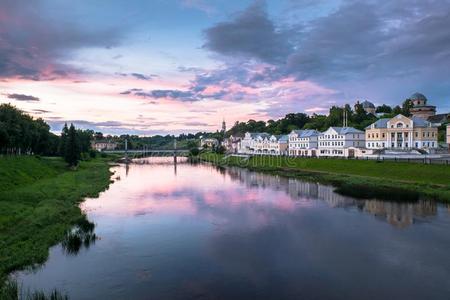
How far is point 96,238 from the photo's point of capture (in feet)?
71.3

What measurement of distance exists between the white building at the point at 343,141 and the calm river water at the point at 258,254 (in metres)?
45.0

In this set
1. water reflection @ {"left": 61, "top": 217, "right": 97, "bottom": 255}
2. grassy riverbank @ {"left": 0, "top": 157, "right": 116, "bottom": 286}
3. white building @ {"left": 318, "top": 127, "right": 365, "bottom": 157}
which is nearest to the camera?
grassy riverbank @ {"left": 0, "top": 157, "right": 116, "bottom": 286}

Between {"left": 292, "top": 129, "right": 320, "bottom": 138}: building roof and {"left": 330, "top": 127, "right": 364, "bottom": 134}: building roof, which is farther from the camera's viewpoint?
Answer: {"left": 292, "top": 129, "right": 320, "bottom": 138}: building roof

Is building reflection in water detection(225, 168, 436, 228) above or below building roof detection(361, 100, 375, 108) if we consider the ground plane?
below

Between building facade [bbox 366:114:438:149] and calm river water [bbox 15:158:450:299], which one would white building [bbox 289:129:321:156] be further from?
calm river water [bbox 15:158:450:299]

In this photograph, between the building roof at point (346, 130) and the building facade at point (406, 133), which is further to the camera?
the building roof at point (346, 130)

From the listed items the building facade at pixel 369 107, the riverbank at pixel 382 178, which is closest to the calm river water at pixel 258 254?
the riverbank at pixel 382 178

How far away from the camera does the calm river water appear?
48.1ft

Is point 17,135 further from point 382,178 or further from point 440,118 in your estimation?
point 440,118

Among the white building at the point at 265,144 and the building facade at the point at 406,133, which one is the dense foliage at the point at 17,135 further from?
the building facade at the point at 406,133

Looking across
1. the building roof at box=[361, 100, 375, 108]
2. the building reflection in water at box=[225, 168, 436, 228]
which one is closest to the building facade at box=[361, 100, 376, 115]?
the building roof at box=[361, 100, 375, 108]

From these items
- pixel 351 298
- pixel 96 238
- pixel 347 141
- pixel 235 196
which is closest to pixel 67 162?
pixel 235 196

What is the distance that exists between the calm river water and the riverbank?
521 cm

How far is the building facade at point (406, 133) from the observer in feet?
213
